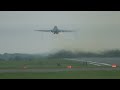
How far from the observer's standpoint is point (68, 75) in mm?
53062

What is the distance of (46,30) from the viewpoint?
53.2 meters

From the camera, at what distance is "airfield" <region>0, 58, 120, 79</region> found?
53.1m

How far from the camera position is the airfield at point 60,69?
174 ft

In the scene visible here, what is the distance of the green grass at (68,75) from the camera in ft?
174

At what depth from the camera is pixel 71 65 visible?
53.3m

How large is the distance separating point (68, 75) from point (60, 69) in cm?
22

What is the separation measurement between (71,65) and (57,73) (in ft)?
1.13

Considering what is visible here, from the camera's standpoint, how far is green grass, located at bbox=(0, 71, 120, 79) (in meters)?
53.0

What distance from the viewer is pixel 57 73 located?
53094 millimetres

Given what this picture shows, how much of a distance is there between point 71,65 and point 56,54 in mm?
356

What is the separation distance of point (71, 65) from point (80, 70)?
206 mm
